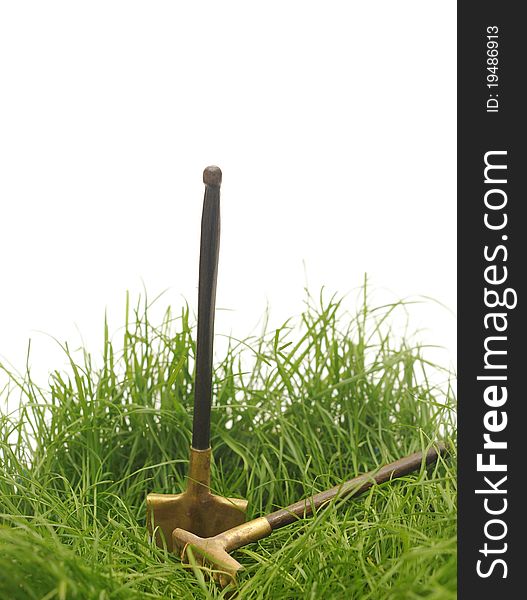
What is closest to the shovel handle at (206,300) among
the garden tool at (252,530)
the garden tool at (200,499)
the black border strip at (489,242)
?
the garden tool at (200,499)

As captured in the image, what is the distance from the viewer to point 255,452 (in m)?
Answer: 1.13

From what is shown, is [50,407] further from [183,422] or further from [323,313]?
[323,313]

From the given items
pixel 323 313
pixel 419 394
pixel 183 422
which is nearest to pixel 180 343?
pixel 183 422

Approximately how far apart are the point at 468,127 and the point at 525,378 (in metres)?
0.25

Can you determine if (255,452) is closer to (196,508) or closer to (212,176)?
(196,508)

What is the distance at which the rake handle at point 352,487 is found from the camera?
3.17 feet

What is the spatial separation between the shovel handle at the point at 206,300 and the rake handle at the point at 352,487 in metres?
0.12

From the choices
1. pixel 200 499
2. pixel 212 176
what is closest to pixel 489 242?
pixel 212 176

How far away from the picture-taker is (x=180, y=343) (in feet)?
3.76

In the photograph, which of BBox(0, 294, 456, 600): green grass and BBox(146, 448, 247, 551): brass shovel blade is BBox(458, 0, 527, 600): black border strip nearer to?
BBox(0, 294, 456, 600): green grass

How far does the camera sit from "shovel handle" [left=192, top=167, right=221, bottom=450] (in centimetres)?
94

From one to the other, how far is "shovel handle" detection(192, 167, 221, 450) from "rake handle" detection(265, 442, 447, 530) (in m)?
0.12

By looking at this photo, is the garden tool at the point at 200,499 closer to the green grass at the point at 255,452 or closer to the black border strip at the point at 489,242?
the green grass at the point at 255,452

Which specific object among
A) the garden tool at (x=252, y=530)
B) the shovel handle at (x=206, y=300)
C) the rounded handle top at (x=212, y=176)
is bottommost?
the garden tool at (x=252, y=530)
